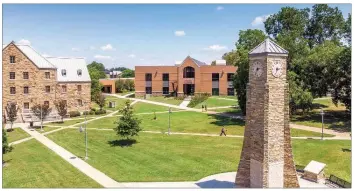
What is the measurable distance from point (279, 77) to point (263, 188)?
18.6ft

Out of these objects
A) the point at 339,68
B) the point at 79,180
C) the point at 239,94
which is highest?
the point at 339,68

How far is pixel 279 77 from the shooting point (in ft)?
60.1

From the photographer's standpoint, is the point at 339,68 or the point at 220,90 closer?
the point at 339,68

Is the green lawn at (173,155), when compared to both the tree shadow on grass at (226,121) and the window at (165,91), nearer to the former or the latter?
the tree shadow on grass at (226,121)

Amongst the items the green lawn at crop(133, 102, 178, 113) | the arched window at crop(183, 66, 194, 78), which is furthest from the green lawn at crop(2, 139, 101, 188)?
the arched window at crop(183, 66, 194, 78)

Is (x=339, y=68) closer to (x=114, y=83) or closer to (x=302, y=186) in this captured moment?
(x=302, y=186)

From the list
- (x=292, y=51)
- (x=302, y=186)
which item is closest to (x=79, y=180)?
(x=302, y=186)

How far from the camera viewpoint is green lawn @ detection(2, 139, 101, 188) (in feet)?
73.6

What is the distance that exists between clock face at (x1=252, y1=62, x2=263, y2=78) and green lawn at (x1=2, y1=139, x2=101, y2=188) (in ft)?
37.2

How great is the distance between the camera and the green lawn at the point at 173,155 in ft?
80.2

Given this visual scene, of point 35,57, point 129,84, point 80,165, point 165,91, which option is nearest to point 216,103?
point 165,91

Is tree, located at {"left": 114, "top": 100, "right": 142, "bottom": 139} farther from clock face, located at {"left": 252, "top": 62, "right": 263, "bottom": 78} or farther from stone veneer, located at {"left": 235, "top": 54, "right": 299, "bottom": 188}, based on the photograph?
clock face, located at {"left": 252, "top": 62, "right": 263, "bottom": 78}

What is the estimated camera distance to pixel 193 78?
73.1m

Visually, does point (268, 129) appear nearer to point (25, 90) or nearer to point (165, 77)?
point (25, 90)
